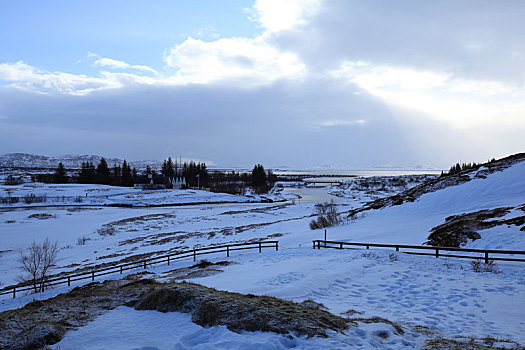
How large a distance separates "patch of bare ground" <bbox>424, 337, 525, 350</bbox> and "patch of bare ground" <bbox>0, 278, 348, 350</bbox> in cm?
184

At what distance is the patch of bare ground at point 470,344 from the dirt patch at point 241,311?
1862mm

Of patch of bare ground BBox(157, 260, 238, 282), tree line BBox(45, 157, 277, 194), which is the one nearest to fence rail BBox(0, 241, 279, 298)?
patch of bare ground BBox(157, 260, 238, 282)

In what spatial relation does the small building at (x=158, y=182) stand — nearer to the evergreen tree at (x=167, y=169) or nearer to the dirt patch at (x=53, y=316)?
the evergreen tree at (x=167, y=169)

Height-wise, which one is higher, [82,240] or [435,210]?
[435,210]

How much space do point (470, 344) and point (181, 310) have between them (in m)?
6.68

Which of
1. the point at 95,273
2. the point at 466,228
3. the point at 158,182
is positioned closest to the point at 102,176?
the point at 158,182

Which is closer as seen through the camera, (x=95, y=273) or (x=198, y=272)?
(x=198, y=272)

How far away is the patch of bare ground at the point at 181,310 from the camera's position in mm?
6520

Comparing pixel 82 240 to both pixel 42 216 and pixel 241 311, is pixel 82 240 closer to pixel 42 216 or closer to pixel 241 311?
→ pixel 42 216

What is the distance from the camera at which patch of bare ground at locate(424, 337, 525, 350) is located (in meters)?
6.07

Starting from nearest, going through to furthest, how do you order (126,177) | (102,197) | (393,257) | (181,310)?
1. (181,310)
2. (393,257)
3. (102,197)
4. (126,177)

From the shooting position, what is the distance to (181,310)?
25.4 ft

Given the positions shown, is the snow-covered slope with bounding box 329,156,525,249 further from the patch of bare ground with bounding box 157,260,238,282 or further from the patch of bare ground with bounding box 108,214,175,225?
the patch of bare ground with bounding box 108,214,175,225

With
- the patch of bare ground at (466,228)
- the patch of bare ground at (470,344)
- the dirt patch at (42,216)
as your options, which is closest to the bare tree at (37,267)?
the patch of bare ground at (470,344)
